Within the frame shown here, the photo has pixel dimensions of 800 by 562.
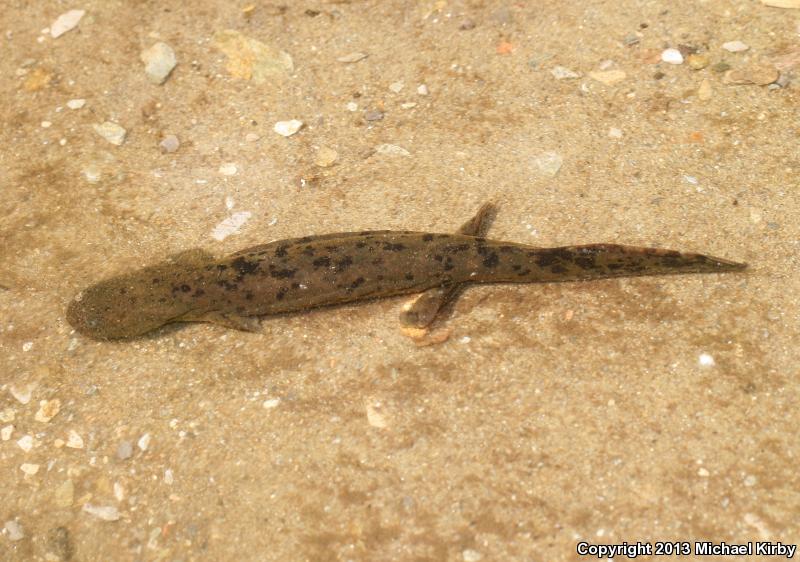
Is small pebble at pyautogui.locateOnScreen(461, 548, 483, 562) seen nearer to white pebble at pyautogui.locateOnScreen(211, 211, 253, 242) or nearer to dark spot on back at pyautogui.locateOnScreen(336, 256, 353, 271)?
dark spot on back at pyautogui.locateOnScreen(336, 256, 353, 271)

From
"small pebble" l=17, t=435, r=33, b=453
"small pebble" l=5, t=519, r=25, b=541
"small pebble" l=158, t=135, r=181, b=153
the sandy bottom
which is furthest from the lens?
"small pebble" l=158, t=135, r=181, b=153

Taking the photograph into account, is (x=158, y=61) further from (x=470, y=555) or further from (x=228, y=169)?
(x=470, y=555)

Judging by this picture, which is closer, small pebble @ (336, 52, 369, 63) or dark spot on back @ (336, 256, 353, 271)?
dark spot on back @ (336, 256, 353, 271)

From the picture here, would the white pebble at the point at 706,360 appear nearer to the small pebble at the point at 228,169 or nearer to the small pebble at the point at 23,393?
the small pebble at the point at 228,169

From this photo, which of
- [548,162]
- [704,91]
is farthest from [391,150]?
[704,91]

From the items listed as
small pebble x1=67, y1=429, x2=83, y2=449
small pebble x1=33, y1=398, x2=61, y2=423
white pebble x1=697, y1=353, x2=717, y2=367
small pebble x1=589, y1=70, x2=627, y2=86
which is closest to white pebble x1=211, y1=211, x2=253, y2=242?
small pebble x1=33, y1=398, x2=61, y2=423

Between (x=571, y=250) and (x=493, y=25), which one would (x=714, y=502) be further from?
(x=493, y=25)
